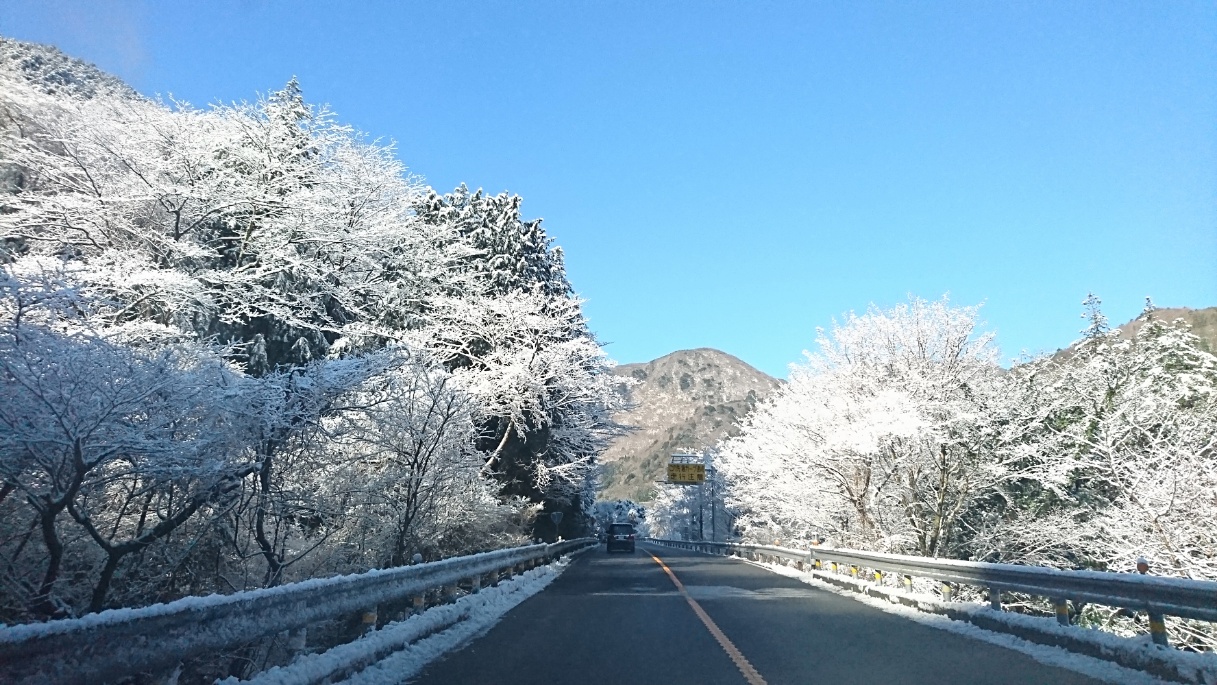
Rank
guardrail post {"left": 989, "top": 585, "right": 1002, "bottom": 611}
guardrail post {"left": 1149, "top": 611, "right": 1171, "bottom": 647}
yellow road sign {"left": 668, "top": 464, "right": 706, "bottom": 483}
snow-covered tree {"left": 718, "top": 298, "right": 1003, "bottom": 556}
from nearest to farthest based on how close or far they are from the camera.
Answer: guardrail post {"left": 1149, "top": 611, "right": 1171, "bottom": 647}, guardrail post {"left": 989, "top": 585, "right": 1002, "bottom": 611}, snow-covered tree {"left": 718, "top": 298, "right": 1003, "bottom": 556}, yellow road sign {"left": 668, "top": 464, "right": 706, "bottom": 483}

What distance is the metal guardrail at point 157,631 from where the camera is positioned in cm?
374

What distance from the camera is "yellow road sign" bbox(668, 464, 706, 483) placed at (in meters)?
66.8

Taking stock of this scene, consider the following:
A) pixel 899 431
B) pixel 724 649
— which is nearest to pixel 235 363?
pixel 724 649

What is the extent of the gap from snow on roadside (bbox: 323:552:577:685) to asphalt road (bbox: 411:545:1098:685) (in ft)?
0.86

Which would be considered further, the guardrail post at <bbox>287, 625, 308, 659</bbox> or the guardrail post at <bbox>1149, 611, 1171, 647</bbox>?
the guardrail post at <bbox>1149, 611, 1171, 647</bbox>

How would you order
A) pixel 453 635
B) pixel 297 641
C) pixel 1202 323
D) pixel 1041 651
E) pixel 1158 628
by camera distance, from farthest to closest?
pixel 1202 323 → pixel 453 635 → pixel 1041 651 → pixel 1158 628 → pixel 297 641

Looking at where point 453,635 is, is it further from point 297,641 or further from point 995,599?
point 995,599

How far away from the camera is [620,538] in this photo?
51.5 m

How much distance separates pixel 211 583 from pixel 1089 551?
2648 cm

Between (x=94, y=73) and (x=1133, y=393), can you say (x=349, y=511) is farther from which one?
(x=1133, y=393)

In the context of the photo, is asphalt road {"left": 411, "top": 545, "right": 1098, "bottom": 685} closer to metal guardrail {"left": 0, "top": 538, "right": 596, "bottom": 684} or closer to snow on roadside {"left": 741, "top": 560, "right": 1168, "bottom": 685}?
snow on roadside {"left": 741, "top": 560, "right": 1168, "bottom": 685}

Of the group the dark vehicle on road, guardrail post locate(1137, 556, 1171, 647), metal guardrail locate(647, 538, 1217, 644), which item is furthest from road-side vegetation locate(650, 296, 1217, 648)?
the dark vehicle on road

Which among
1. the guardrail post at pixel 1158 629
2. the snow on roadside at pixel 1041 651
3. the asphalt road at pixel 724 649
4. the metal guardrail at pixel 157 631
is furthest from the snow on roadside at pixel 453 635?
the guardrail post at pixel 1158 629

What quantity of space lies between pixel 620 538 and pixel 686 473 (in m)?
17.1
